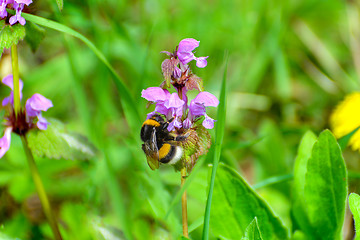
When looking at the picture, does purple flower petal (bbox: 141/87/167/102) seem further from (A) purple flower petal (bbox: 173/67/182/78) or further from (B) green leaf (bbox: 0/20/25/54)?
(B) green leaf (bbox: 0/20/25/54)

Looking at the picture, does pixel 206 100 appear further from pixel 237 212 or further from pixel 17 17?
pixel 17 17

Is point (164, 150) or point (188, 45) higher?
point (188, 45)

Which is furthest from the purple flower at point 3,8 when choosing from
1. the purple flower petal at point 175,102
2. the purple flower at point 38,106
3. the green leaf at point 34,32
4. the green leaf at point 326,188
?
the green leaf at point 326,188

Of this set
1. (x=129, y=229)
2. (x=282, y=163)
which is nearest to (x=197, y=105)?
(x=129, y=229)

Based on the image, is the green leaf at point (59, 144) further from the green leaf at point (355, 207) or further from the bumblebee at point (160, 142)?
the green leaf at point (355, 207)

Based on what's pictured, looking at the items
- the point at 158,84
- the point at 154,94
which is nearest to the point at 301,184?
the point at 154,94
